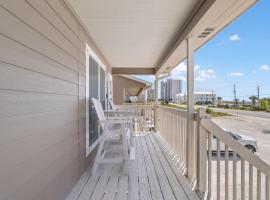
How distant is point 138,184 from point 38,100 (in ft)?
5.77

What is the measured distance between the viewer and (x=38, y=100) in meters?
1.67

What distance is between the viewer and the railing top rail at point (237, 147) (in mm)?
1437

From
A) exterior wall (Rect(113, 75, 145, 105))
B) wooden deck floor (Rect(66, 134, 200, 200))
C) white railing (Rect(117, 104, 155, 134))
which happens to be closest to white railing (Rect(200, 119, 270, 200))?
wooden deck floor (Rect(66, 134, 200, 200))

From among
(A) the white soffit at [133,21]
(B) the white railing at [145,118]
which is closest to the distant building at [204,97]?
(A) the white soffit at [133,21]

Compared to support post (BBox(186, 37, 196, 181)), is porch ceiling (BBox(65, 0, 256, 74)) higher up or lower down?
higher up

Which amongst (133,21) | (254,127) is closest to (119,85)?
(133,21)

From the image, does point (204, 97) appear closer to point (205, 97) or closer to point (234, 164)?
point (205, 97)

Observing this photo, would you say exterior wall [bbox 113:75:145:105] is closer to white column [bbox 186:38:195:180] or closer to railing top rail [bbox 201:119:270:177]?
white column [bbox 186:38:195:180]

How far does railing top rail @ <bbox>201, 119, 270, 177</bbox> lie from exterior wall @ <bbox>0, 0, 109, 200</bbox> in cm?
158

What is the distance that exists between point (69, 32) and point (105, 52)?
2.48m

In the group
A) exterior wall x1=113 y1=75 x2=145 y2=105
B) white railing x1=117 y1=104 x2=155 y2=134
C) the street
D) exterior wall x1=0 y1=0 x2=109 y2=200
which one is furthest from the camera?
exterior wall x1=113 y1=75 x2=145 y2=105

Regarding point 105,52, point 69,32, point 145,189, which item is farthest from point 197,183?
point 105,52

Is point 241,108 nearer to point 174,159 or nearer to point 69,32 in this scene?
point 174,159

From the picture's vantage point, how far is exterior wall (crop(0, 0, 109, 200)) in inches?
50.4
